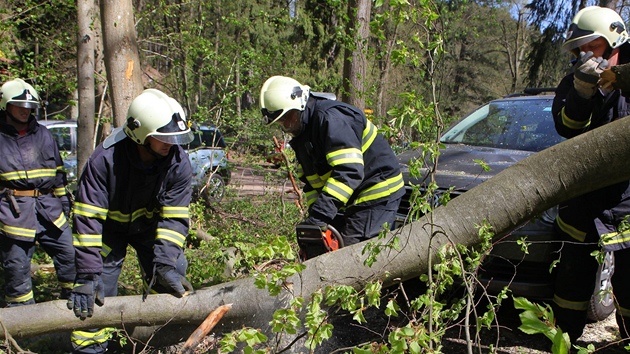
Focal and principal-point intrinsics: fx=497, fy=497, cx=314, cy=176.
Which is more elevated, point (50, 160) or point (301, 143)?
point (301, 143)

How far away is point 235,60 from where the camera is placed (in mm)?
7211

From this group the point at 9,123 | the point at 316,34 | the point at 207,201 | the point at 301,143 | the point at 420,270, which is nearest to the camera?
the point at 420,270

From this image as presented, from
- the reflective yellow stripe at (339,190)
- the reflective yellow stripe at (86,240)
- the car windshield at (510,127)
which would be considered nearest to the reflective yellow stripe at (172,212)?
the reflective yellow stripe at (86,240)

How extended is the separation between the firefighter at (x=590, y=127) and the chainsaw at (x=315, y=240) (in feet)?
4.30

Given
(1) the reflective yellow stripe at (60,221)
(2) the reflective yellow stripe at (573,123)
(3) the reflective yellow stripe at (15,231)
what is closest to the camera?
(2) the reflective yellow stripe at (573,123)

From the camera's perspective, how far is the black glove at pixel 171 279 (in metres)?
2.80

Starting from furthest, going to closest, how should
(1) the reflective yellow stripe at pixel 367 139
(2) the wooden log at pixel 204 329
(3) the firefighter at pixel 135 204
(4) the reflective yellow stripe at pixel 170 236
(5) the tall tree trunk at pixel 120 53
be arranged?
(5) the tall tree trunk at pixel 120 53, (1) the reflective yellow stripe at pixel 367 139, (4) the reflective yellow stripe at pixel 170 236, (3) the firefighter at pixel 135 204, (2) the wooden log at pixel 204 329

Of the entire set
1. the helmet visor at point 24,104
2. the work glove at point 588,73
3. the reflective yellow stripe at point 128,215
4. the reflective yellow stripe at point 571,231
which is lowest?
the reflective yellow stripe at point 128,215

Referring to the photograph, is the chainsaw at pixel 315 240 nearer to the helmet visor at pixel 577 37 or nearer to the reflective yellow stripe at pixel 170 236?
the reflective yellow stripe at pixel 170 236

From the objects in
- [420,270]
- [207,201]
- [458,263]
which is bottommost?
[207,201]

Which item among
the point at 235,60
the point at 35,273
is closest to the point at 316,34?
the point at 235,60

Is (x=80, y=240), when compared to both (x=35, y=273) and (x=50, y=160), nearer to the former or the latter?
(x=50, y=160)

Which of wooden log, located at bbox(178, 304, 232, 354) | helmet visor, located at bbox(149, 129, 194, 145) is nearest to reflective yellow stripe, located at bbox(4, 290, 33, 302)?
helmet visor, located at bbox(149, 129, 194, 145)

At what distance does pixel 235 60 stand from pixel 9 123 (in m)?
3.62
